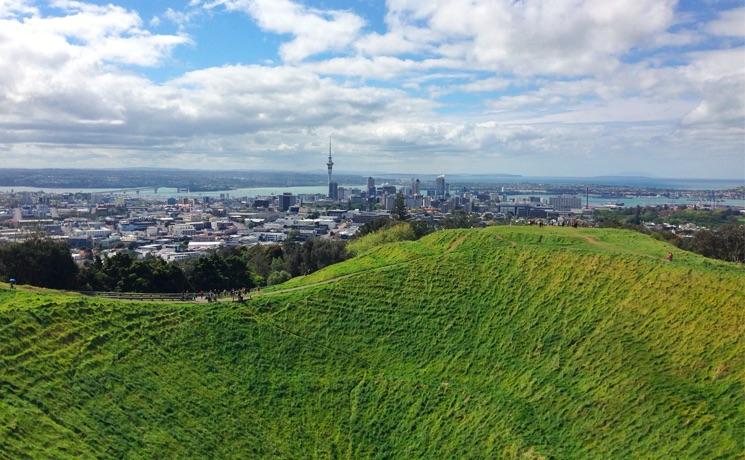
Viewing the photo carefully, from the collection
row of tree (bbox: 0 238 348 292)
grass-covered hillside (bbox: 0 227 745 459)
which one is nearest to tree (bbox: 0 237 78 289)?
row of tree (bbox: 0 238 348 292)

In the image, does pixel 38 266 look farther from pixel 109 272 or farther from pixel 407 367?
pixel 407 367

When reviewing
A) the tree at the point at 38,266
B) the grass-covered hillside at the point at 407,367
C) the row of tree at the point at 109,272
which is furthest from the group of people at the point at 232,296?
the tree at the point at 38,266

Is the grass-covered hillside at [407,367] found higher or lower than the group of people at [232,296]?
lower

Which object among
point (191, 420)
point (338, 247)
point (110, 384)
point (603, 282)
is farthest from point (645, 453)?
point (338, 247)

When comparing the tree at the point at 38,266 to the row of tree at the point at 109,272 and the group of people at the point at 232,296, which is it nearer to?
the row of tree at the point at 109,272

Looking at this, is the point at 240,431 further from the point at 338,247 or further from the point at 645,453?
the point at 338,247

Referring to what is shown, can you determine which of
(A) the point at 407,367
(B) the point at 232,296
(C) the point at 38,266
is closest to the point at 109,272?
(C) the point at 38,266

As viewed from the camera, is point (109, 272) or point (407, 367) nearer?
point (407, 367)

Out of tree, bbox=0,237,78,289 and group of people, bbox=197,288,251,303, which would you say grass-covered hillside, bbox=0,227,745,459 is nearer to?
group of people, bbox=197,288,251,303
